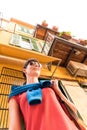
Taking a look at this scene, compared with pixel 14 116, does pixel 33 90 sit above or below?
above

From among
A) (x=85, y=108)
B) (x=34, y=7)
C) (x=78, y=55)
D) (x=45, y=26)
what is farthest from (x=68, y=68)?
(x=34, y=7)

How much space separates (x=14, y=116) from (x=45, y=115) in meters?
0.22

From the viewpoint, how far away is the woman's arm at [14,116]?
94 centimetres

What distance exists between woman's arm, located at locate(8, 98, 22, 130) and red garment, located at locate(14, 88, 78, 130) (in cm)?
4

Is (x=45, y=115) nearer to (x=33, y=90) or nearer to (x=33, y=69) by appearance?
(x=33, y=90)

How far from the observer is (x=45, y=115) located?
958 millimetres

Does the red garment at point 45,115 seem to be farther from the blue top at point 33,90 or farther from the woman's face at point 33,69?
the woman's face at point 33,69

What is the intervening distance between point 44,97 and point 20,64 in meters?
1.21

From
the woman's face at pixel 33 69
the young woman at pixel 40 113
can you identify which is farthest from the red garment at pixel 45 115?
the woman's face at pixel 33 69

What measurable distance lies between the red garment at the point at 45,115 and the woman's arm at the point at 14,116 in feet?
0.13

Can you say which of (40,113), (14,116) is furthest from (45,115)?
(14,116)

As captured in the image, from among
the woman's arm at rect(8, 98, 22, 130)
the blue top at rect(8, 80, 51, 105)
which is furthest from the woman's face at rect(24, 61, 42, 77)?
the woman's arm at rect(8, 98, 22, 130)

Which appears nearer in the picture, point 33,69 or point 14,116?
point 14,116

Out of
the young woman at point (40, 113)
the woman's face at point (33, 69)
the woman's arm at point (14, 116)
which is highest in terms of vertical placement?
the woman's face at point (33, 69)
